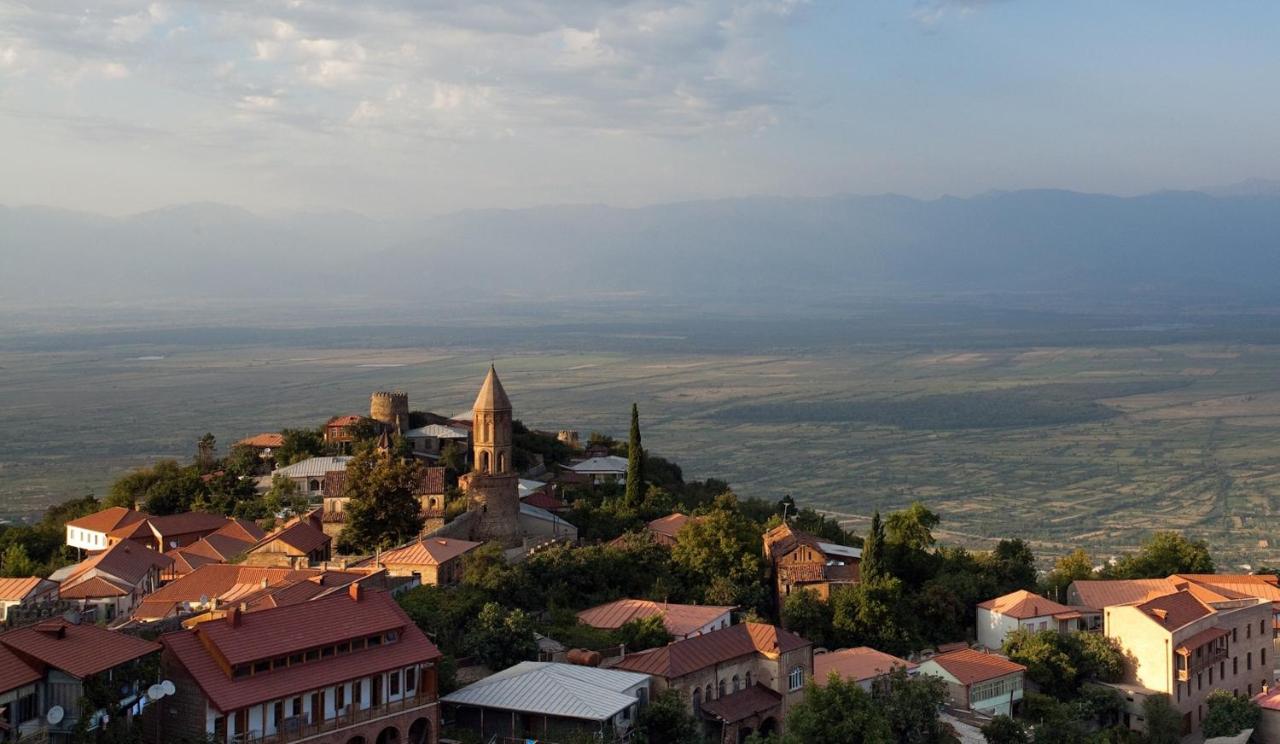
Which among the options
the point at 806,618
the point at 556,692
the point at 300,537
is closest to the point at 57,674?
the point at 556,692

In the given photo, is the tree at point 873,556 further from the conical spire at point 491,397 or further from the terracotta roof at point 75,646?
the terracotta roof at point 75,646

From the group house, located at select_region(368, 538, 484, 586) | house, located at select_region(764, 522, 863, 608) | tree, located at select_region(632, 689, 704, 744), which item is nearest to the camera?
tree, located at select_region(632, 689, 704, 744)

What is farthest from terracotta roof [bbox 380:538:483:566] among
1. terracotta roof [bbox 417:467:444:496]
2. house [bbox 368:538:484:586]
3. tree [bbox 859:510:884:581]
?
tree [bbox 859:510:884:581]

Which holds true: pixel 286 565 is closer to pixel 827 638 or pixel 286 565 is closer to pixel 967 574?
pixel 827 638

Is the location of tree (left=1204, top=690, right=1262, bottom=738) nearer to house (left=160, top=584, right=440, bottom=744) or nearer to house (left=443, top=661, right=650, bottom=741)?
house (left=443, top=661, right=650, bottom=741)

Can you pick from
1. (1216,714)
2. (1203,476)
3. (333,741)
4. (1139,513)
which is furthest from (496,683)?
(1203,476)

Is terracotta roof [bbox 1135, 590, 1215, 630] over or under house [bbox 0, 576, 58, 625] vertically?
under

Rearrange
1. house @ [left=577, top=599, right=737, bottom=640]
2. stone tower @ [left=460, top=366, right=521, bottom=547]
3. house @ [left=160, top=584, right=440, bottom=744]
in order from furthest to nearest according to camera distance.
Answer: stone tower @ [left=460, top=366, right=521, bottom=547] < house @ [left=577, top=599, right=737, bottom=640] < house @ [left=160, top=584, right=440, bottom=744]
